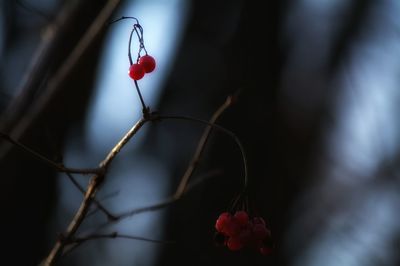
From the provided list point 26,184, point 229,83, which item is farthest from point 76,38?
point 229,83

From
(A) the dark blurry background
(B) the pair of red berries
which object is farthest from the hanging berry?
(A) the dark blurry background

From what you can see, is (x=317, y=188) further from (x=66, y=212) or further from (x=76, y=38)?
(x=76, y=38)

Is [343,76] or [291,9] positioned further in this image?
[343,76]

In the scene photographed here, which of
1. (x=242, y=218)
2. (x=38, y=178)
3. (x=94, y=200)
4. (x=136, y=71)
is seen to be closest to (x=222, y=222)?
(x=242, y=218)

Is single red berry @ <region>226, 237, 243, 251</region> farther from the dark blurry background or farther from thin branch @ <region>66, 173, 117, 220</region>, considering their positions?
the dark blurry background

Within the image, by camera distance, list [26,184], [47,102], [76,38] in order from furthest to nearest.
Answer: [26,184] < [76,38] < [47,102]
